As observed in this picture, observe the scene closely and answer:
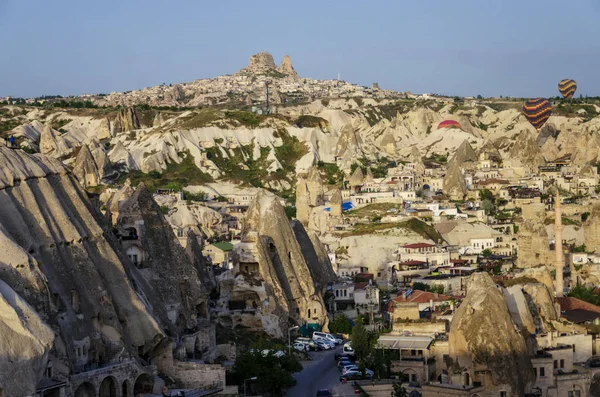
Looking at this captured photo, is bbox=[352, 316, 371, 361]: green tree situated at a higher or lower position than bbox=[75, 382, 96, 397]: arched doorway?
lower

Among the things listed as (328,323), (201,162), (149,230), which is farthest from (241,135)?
(149,230)

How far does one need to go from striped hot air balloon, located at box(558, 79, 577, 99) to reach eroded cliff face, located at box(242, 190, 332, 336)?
12636 centimetres

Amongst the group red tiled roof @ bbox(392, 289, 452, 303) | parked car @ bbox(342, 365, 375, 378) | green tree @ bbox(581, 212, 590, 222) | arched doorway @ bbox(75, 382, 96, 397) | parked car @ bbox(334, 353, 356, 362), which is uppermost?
green tree @ bbox(581, 212, 590, 222)

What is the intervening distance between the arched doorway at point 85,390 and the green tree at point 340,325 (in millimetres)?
23445

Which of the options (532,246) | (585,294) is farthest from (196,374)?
(532,246)

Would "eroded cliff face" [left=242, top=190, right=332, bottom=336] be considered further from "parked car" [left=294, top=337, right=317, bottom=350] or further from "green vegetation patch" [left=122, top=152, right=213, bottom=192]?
"green vegetation patch" [left=122, top=152, right=213, bottom=192]

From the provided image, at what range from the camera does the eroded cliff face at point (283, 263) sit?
60.8 m

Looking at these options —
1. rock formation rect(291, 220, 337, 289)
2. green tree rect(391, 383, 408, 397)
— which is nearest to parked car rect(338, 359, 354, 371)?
green tree rect(391, 383, 408, 397)

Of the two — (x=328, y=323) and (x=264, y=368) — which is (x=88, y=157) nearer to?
(x=328, y=323)

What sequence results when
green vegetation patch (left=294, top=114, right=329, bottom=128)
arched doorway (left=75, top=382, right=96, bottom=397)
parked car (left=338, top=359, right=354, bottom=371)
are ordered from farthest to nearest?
1. green vegetation patch (left=294, top=114, right=329, bottom=128)
2. parked car (left=338, top=359, right=354, bottom=371)
3. arched doorway (left=75, top=382, right=96, bottom=397)

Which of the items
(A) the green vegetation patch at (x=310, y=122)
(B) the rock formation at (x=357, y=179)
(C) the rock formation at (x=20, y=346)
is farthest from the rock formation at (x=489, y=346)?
(A) the green vegetation patch at (x=310, y=122)

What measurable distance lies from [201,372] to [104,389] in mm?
5467

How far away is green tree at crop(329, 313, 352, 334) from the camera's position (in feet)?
205

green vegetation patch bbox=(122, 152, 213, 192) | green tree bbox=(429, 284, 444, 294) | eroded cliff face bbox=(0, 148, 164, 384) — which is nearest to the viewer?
eroded cliff face bbox=(0, 148, 164, 384)
